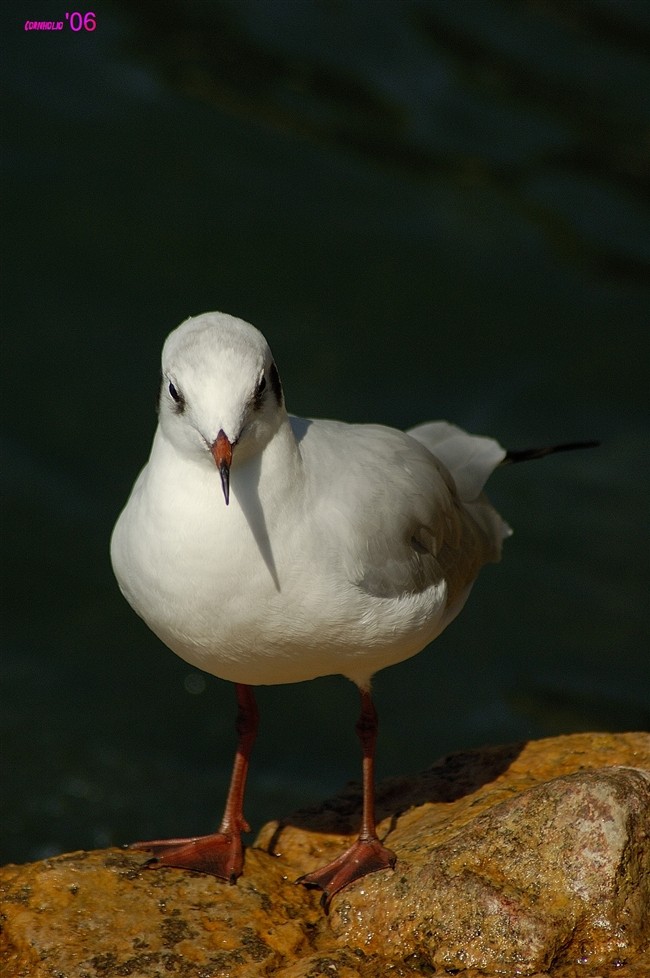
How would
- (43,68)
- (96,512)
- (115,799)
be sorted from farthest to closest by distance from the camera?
(43,68) → (96,512) → (115,799)

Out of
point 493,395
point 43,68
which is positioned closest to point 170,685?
point 493,395

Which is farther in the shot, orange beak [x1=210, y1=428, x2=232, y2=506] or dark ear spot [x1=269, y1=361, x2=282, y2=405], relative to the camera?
dark ear spot [x1=269, y1=361, x2=282, y2=405]

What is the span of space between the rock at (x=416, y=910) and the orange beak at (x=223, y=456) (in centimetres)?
142

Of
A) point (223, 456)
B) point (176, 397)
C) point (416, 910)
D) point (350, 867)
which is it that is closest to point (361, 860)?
point (350, 867)

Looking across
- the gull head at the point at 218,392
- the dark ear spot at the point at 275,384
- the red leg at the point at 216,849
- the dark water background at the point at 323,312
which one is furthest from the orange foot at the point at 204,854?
the dark water background at the point at 323,312

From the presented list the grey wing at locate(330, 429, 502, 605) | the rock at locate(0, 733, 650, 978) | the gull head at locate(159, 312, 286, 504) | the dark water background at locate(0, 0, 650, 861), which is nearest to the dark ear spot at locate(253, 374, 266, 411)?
the gull head at locate(159, 312, 286, 504)

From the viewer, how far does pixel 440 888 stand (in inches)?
167

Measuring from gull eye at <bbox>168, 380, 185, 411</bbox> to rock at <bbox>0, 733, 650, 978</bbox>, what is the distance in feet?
5.34

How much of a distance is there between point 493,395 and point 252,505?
19.2 ft

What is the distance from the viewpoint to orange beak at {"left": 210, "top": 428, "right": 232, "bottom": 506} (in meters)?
3.99

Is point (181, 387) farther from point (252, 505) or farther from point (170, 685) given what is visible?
point (170, 685)

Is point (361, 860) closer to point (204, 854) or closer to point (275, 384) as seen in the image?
point (204, 854)

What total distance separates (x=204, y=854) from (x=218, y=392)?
1.80m

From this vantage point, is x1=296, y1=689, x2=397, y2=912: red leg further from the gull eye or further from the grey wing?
the gull eye
